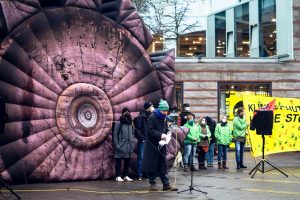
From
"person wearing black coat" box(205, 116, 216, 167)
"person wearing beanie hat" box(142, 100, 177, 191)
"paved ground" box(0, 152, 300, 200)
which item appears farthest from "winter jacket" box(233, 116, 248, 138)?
"person wearing beanie hat" box(142, 100, 177, 191)

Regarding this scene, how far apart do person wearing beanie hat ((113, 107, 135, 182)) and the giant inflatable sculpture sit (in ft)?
1.00

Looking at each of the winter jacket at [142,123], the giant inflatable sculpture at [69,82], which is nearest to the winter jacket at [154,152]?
the winter jacket at [142,123]

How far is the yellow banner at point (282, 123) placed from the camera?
20.4 meters

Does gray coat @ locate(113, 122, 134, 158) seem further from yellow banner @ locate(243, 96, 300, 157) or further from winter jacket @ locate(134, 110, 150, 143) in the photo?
yellow banner @ locate(243, 96, 300, 157)

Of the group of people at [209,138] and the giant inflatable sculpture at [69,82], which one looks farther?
A: the group of people at [209,138]

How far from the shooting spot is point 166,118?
14.5m

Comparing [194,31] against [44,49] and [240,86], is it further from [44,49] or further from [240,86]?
[44,49]

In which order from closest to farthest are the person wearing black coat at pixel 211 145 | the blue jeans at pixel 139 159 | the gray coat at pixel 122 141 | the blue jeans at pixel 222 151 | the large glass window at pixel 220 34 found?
1. the gray coat at pixel 122 141
2. the blue jeans at pixel 139 159
3. the blue jeans at pixel 222 151
4. the person wearing black coat at pixel 211 145
5. the large glass window at pixel 220 34

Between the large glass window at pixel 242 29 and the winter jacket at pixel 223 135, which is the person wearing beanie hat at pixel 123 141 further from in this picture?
the large glass window at pixel 242 29

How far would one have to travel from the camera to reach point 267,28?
108 feet

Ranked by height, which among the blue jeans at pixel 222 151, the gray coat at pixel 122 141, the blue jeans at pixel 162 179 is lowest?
the blue jeans at pixel 162 179

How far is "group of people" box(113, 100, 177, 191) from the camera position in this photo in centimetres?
1399

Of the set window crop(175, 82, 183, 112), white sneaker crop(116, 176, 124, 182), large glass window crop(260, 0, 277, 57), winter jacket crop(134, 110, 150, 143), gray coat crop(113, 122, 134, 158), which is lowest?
white sneaker crop(116, 176, 124, 182)

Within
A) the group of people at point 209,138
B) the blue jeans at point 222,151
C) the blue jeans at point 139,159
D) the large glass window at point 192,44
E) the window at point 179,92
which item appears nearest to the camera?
the blue jeans at point 139,159
